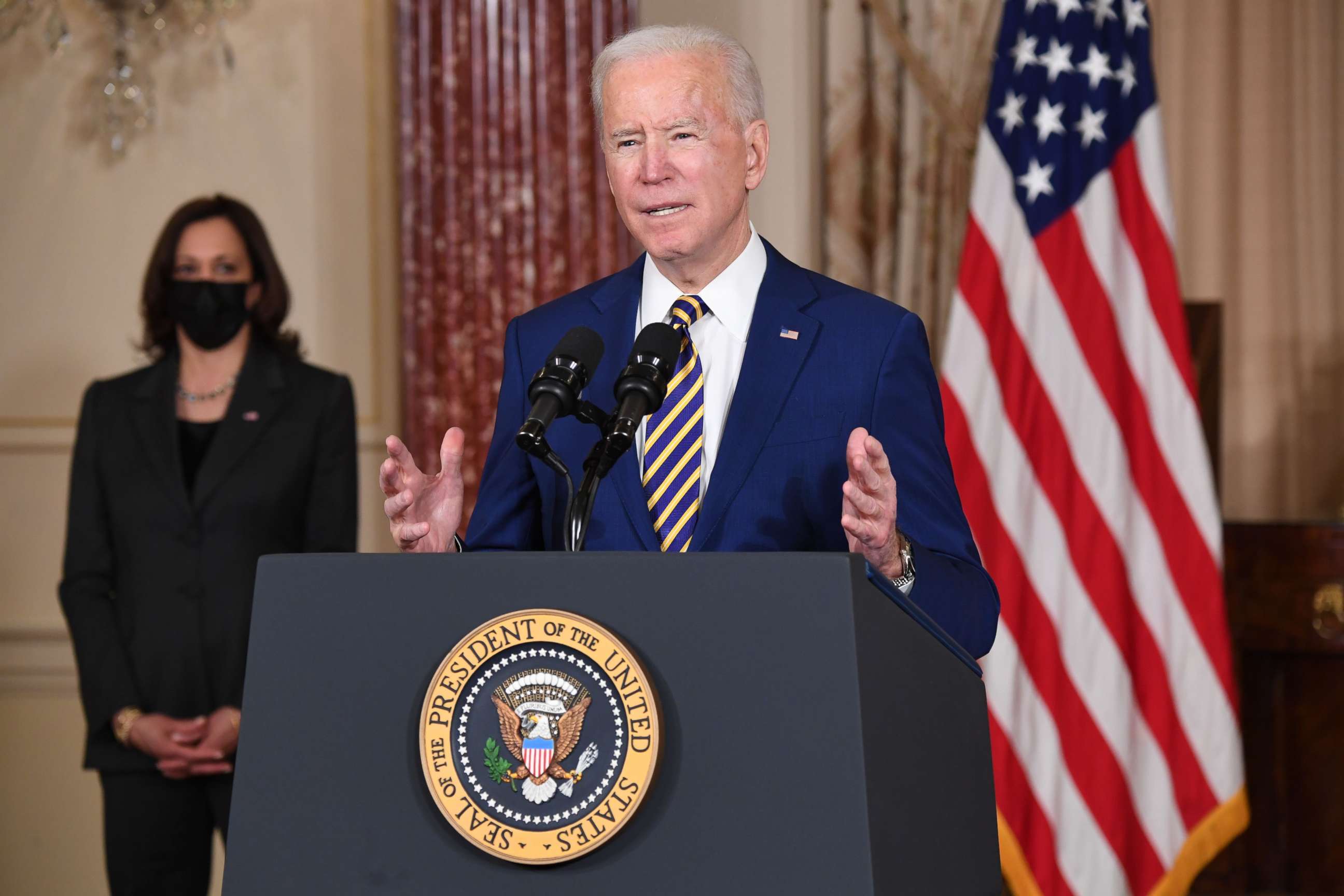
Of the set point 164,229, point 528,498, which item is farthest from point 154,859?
point 528,498

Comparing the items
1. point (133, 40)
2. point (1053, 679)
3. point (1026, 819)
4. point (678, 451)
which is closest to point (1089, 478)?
point (1053, 679)

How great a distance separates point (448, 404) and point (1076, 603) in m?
1.91

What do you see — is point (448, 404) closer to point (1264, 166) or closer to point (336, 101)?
point (336, 101)

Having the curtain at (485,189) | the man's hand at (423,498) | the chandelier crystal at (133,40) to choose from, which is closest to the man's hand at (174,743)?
the curtain at (485,189)

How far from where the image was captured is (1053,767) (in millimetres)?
3383

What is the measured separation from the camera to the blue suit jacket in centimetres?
160

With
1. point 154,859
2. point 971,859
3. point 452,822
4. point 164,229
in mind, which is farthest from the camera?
point 164,229

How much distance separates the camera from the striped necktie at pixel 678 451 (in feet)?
5.33

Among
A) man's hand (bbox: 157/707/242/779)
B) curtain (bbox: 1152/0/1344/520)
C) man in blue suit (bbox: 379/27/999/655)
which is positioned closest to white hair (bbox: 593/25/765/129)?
man in blue suit (bbox: 379/27/999/655)

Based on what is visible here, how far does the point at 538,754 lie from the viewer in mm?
1081

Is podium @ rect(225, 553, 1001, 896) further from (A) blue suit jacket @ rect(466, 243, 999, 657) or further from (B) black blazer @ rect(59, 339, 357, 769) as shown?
(B) black blazer @ rect(59, 339, 357, 769)

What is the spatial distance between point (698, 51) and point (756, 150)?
157 mm

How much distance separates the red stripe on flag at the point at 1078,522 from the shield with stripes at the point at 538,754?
2471 mm

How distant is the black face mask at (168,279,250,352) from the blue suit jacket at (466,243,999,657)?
164cm
